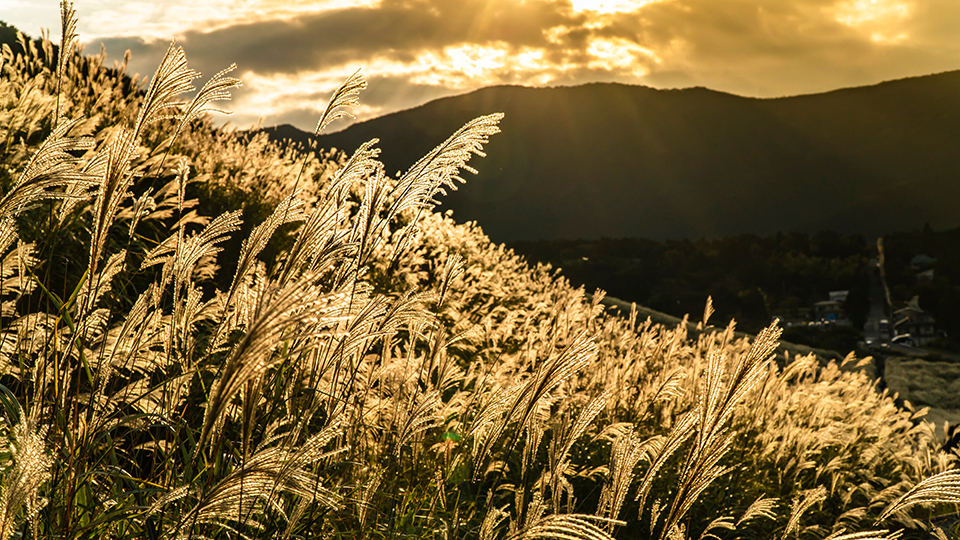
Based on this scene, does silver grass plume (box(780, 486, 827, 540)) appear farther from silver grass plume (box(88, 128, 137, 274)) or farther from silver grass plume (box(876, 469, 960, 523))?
silver grass plume (box(88, 128, 137, 274))

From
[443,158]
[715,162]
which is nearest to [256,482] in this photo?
[443,158]

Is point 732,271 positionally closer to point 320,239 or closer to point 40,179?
point 320,239

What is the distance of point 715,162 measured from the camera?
74.5 metres

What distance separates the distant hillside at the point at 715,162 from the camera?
6141 centimetres

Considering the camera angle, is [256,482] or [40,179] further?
[40,179]

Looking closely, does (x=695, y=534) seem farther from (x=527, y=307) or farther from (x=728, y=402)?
(x=527, y=307)

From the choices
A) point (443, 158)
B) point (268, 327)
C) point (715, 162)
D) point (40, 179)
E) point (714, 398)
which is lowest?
point (714, 398)

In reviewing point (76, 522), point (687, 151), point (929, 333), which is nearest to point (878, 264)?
point (929, 333)

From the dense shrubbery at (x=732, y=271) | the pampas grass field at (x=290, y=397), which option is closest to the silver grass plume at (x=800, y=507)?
the pampas grass field at (x=290, y=397)

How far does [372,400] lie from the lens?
272 centimetres

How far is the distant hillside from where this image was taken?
201 ft

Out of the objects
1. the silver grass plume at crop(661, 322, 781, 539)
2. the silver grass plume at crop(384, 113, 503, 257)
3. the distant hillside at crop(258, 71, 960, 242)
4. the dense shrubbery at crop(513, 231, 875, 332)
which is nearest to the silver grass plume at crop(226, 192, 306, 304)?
the silver grass plume at crop(384, 113, 503, 257)

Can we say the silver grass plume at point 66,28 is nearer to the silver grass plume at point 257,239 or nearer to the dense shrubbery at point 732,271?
the silver grass plume at point 257,239

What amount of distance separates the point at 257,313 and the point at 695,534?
3317 millimetres
